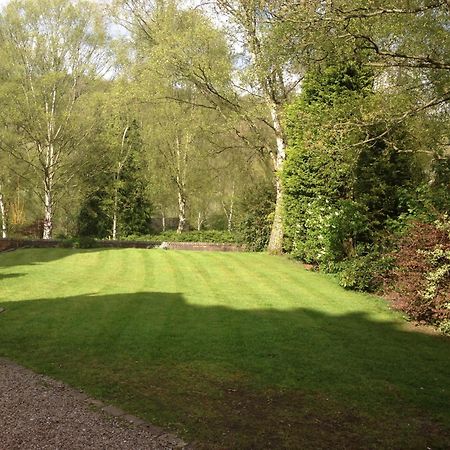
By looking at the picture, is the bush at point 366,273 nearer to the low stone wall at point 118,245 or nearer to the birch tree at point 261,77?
the birch tree at point 261,77

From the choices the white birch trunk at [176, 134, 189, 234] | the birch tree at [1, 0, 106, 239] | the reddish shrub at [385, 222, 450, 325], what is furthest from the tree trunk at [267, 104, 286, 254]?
the birch tree at [1, 0, 106, 239]

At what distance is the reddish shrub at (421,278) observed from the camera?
28.7ft

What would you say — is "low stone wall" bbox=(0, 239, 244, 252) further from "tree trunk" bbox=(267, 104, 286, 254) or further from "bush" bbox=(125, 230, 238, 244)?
"bush" bbox=(125, 230, 238, 244)

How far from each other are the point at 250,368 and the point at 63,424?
2724 mm

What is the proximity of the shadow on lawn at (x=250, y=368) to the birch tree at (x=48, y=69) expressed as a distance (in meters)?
19.6

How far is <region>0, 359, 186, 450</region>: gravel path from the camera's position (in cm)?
443

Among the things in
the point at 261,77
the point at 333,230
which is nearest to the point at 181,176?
the point at 261,77

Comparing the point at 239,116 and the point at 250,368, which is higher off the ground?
the point at 239,116

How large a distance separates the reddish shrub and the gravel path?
6.32 meters

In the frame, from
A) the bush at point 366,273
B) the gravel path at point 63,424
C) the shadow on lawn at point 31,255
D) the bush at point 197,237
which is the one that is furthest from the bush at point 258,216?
the gravel path at point 63,424

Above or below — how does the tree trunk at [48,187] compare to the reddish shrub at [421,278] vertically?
above

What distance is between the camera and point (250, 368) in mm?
6555

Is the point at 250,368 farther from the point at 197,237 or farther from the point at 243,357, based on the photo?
the point at 197,237

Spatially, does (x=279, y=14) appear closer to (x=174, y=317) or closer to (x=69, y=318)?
(x=174, y=317)
